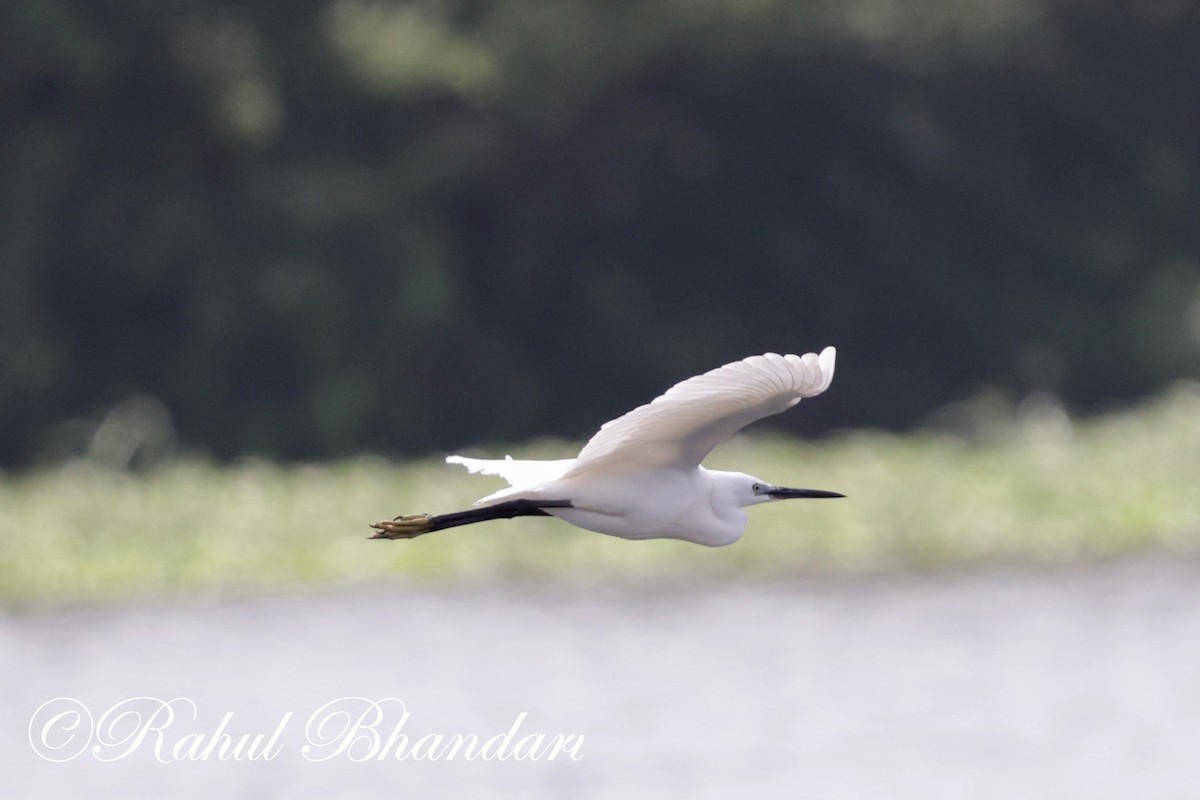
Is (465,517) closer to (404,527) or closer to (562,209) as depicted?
(404,527)

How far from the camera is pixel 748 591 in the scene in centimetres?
1166

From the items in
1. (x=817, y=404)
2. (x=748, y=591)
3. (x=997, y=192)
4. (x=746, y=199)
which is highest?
(x=997, y=192)

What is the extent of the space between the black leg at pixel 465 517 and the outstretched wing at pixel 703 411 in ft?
0.30

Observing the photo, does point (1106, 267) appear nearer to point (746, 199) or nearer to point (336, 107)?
point (746, 199)

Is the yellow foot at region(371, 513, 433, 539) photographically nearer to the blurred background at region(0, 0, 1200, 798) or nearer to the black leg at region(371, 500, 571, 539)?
the black leg at region(371, 500, 571, 539)

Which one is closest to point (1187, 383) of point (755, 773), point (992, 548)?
point (992, 548)

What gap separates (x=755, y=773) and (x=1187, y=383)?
985 cm

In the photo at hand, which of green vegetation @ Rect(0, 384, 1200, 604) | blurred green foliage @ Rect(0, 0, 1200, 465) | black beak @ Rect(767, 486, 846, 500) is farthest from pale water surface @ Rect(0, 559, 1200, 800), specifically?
blurred green foliage @ Rect(0, 0, 1200, 465)

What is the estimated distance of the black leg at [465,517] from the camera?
466cm

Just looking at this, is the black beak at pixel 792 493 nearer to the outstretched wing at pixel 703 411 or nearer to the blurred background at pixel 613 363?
the outstretched wing at pixel 703 411

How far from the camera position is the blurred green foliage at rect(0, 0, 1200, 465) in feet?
53.1

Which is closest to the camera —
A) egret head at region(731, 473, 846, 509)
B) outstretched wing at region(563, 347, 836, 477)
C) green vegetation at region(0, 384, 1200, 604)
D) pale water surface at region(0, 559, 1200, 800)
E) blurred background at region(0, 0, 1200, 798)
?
outstretched wing at region(563, 347, 836, 477)
